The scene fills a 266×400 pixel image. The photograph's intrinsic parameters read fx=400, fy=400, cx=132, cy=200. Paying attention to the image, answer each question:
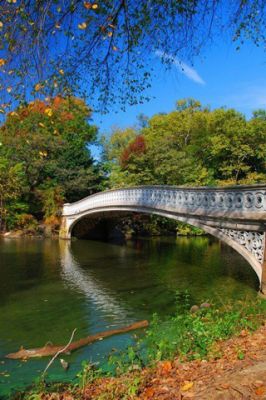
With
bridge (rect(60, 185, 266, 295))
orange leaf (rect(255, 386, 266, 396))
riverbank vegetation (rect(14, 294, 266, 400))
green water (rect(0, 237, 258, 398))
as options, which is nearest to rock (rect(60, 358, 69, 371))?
green water (rect(0, 237, 258, 398))

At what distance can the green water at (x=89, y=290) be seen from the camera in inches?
301

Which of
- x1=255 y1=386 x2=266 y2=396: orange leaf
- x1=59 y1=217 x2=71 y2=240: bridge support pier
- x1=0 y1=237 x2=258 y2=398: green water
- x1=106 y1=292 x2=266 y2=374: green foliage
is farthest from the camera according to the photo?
x1=59 y1=217 x2=71 y2=240: bridge support pier

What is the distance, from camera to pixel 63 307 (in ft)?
35.3

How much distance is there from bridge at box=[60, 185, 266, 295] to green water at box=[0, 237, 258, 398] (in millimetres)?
1467

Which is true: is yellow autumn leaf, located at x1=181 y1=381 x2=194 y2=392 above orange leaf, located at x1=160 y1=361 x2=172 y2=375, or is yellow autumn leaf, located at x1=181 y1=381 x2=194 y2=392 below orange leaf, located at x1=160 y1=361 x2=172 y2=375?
above

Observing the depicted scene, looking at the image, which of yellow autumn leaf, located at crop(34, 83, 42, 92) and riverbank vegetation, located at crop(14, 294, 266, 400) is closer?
A: riverbank vegetation, located at crop(14, 294, 266, 400)

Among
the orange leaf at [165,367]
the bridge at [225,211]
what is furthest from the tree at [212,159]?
the orange leaf at [165,367]

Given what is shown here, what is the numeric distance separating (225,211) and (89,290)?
499cm

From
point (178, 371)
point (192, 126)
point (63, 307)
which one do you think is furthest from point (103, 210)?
point (192, 126)

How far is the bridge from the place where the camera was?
10.4 metres

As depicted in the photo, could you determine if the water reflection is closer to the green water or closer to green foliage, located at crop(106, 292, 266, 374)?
the green water

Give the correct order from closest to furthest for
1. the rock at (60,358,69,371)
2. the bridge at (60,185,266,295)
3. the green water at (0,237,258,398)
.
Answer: the rock at (60,358,69,371) < the green water at (0,237,258,398) < the bridge at (60,185,266,295)

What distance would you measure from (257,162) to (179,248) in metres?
13.4

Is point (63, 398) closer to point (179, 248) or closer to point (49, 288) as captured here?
point (49, 288)
